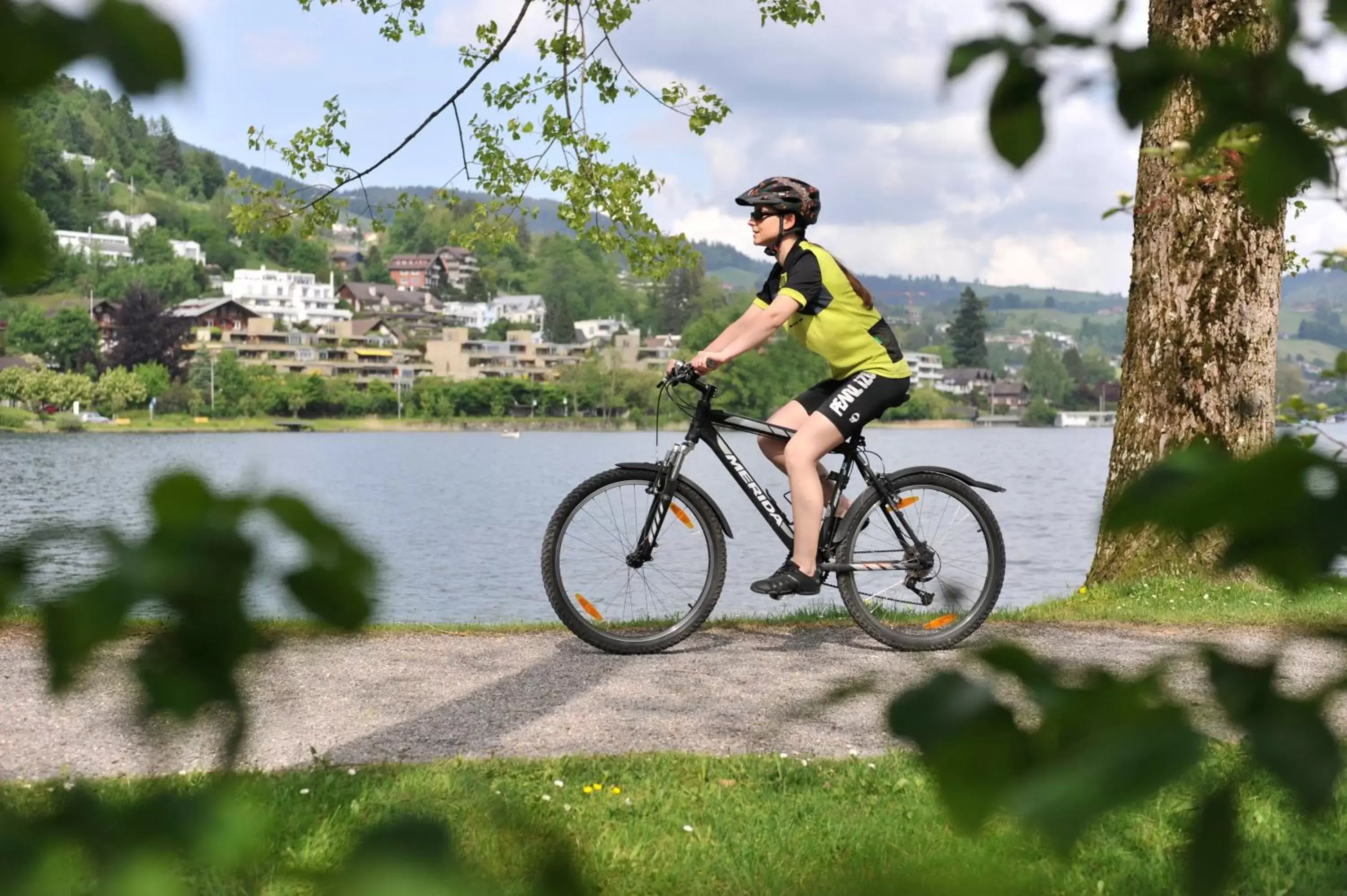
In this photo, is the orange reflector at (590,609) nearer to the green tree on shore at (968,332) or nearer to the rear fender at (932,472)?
the rear fender at (932,472)

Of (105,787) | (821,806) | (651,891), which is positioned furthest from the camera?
(821,806)

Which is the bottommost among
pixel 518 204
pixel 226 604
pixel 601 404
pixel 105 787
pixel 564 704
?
pixel 601 404

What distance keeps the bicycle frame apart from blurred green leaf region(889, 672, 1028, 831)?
628cm

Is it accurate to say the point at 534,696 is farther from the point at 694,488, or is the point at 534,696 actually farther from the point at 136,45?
the point at 136,45

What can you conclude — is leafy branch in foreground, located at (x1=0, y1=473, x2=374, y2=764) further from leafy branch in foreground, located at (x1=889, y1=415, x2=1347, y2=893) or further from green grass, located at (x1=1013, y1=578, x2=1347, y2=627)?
green grass, located at (x1=1013, y1=578, x2=1347, y2=627)

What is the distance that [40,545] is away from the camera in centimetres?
66

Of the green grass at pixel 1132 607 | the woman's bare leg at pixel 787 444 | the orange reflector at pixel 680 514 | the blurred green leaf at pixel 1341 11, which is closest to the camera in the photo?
the blurred green leaf at pixel 1341 11

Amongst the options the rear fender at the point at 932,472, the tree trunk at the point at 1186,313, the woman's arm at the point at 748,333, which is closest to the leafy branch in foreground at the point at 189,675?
the woman's arm at the point at 748,333

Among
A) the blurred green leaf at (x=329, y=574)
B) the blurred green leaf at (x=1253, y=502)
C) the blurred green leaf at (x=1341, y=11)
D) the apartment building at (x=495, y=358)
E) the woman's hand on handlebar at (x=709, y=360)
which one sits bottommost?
the apartment building at (x=495, y=358)

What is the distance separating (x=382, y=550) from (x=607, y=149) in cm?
1150

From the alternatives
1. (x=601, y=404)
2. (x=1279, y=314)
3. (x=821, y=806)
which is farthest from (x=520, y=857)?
(x=601, y=404)

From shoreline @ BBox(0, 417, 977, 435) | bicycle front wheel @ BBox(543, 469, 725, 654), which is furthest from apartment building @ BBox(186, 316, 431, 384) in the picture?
bicycle front wheel @ BBox(543, 469, 725, 654)

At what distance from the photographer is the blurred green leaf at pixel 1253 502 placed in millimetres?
675

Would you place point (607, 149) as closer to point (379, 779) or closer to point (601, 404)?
point (379, 779)
